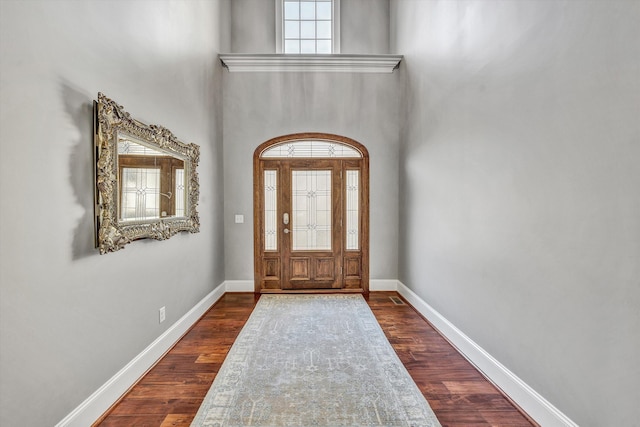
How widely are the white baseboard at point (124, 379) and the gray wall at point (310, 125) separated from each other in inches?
65.9

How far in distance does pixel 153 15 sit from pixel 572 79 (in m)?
3.07

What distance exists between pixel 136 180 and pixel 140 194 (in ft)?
0.36

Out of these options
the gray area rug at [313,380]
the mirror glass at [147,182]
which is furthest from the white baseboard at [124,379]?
the mirror glass at [147,182]

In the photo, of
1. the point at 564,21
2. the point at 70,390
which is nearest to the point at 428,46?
the point at 564,21

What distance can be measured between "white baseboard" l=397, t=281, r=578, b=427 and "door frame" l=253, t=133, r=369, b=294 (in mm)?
1545

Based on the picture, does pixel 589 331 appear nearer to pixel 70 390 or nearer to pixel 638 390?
pixel 638 390

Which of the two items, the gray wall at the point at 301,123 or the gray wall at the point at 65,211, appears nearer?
the gray wall at the point at 65,211

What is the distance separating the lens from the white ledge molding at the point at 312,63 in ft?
14.9

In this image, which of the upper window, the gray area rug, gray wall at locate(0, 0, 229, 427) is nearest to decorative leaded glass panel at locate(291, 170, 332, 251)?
the gray area rug

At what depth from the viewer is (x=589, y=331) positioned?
161cm

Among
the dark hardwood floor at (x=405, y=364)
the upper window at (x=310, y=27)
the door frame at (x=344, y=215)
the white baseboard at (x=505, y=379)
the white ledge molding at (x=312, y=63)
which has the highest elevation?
the upper window at (x=310, y=27)

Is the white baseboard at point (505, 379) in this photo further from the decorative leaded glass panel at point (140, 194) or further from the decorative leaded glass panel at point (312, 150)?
the decorative leaded glass panel at point (140, 194)

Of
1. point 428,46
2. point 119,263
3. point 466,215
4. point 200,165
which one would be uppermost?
point 428,46

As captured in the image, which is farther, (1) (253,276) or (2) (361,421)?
(1) (253,276)
